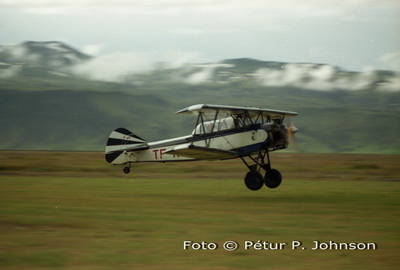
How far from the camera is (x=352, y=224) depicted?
15656 millimetres

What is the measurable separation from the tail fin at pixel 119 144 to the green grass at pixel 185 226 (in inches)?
118

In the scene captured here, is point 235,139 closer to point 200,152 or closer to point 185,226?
point 200,152

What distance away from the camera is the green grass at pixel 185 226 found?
36.9 feet

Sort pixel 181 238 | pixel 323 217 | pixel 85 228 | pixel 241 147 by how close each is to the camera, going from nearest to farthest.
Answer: pixel 181 238 → pixel 85 228 → pixel 323 217 → pixel 241 147

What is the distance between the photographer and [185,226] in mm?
15195

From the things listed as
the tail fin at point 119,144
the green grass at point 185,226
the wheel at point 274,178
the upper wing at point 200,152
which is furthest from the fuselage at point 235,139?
the tail fin at point 119,144

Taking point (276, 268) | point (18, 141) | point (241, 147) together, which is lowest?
point (276, 268)

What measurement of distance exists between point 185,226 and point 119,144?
14.1m

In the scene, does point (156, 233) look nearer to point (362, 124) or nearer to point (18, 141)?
point (18, 141)

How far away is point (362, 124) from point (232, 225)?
190 metres

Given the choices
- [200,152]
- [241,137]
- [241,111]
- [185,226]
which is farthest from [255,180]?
[185,226]

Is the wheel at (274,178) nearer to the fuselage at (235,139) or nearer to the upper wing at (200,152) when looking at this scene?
the fuselage at (235,139)

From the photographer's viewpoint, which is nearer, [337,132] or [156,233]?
[156,233]

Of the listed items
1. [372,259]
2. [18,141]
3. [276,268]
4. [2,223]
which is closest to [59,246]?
[2,223]
